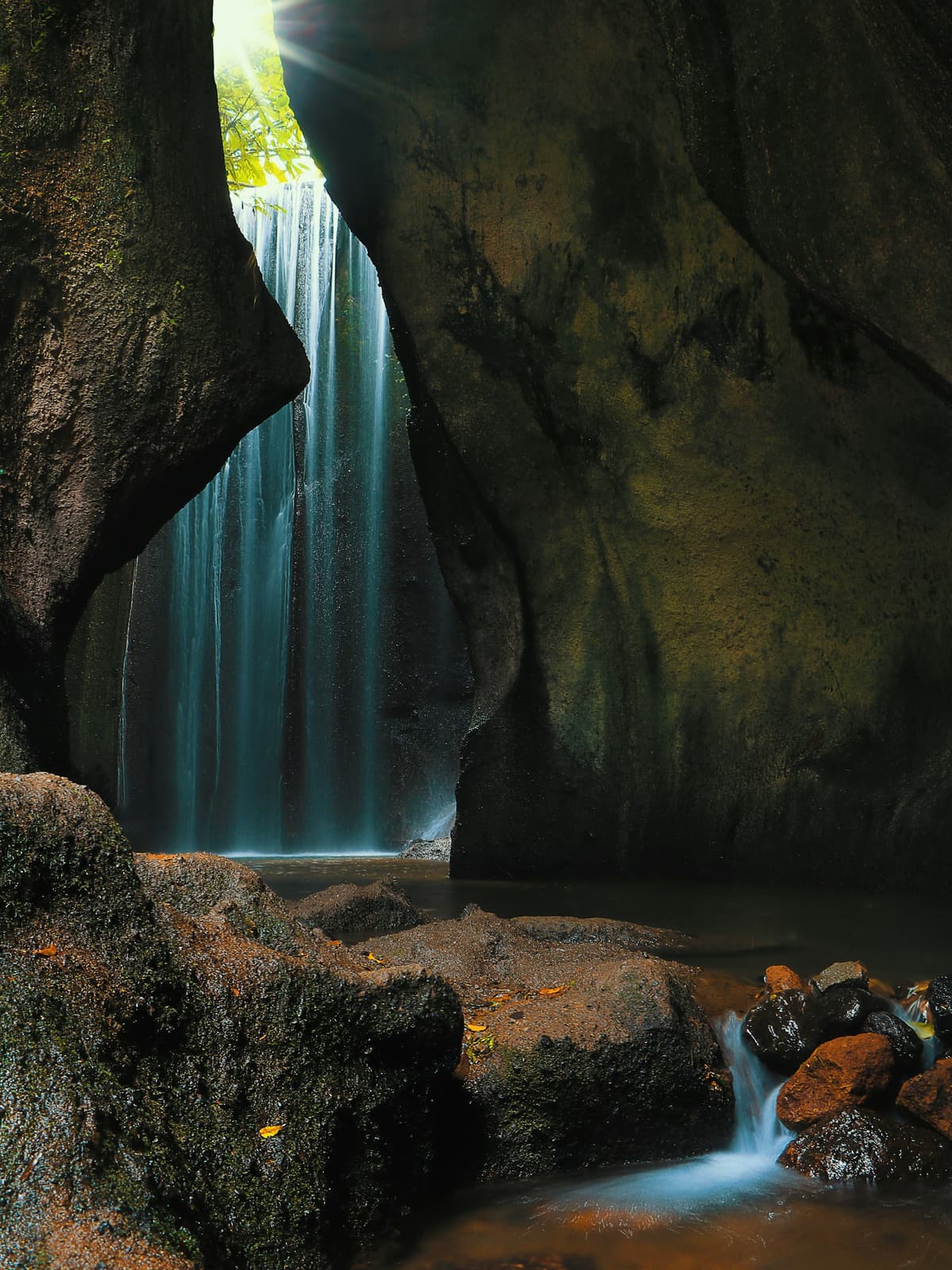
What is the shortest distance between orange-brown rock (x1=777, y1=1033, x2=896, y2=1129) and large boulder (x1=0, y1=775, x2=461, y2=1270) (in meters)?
1.33

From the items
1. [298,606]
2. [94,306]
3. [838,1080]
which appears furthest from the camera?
[298,606]

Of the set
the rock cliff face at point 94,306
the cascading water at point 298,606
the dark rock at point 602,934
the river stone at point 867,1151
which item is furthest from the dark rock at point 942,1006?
the cascading water at point 298,606

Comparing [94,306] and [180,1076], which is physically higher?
[94,306]

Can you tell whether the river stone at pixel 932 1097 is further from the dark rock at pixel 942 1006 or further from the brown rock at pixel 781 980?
the brown rock at pixel 781 980

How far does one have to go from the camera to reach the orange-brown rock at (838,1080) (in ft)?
11.9

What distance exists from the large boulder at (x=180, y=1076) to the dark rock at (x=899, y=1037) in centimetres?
168

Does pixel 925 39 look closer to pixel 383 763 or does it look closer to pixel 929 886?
pixel 929 886

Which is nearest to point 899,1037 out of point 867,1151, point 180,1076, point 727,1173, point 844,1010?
point 844,1010

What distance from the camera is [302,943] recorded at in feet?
10.8

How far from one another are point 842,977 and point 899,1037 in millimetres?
684

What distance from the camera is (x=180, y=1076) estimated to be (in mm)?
2328

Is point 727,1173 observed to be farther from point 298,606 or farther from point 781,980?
point 298,606

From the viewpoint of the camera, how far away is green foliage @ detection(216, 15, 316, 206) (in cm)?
1555

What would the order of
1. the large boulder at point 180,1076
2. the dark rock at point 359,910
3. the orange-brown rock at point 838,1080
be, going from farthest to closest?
the dark rock at point 359,910
the orange-brown rock at point 838,1080
the large boulder at point 180,1076
